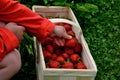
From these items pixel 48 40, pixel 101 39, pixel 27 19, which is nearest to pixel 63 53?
pixel 48 40

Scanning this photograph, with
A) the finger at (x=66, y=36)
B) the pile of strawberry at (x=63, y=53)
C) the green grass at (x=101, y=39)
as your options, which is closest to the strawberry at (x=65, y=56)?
the pile of strawberry at (x=63, y=53)

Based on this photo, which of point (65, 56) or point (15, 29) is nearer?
point (15, 29)

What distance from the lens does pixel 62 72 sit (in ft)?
7.52

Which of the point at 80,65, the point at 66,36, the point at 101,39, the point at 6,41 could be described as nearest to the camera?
the point at 6,41

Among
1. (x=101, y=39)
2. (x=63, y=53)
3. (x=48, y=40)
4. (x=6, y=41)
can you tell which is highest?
(x=6, y=41)

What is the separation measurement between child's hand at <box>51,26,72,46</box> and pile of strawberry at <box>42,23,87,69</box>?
29 mm

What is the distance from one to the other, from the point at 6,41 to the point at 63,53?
1.88ft

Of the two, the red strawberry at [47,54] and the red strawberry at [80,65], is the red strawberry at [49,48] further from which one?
the red strawberry at [80,65]

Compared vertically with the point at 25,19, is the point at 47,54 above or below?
below

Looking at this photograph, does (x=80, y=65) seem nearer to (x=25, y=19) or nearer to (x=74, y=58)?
(x=74, y=58)

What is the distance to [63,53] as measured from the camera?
2.69m

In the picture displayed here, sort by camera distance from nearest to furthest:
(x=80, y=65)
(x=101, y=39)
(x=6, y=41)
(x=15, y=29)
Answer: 1. (x=6, y=41)
2. (x=15, y=29)
3. (x=80, y=65)
4. (x=101, y=39)

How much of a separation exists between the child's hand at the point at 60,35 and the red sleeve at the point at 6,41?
357 millimetres

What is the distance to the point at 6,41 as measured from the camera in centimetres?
225
